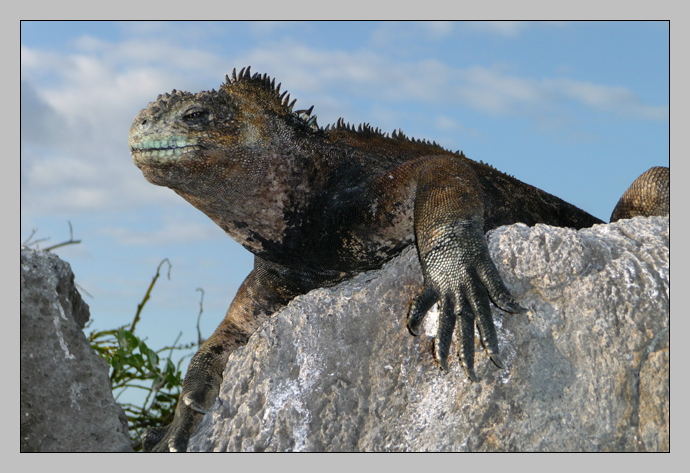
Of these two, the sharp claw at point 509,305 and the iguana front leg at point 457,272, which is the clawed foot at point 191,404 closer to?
the iguana front leg at point 457,272

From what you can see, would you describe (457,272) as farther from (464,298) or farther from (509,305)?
(509,305)

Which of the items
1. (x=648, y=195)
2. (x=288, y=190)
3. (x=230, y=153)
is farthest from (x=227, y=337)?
(x=648, y=195)

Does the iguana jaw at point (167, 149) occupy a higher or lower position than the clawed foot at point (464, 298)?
higher

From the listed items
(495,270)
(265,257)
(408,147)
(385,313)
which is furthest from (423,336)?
(408,147)

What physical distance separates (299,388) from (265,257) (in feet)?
3.43

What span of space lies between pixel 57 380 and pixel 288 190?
1.42m

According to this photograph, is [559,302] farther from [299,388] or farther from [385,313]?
[299,388]

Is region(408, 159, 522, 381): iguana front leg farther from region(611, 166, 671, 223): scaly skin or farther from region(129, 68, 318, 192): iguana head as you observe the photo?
region(611, 166, 671, 223): scaly skin

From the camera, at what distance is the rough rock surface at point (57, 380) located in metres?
3.13

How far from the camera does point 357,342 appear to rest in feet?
10.1

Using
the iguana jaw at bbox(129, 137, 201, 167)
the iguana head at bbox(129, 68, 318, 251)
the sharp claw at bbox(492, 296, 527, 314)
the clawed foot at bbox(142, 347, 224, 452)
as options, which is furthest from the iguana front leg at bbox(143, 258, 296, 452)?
the sharp claw at bbox(492, 296, 527, 314)

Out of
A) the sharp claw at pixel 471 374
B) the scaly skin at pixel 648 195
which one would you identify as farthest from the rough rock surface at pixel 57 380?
the scaly skin at pixel 648 195

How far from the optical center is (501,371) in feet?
9.12

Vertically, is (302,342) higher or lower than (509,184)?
lower
